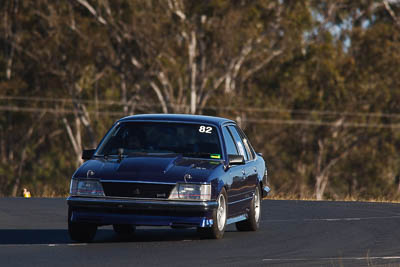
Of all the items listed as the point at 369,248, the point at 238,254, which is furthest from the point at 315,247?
the point at 238,254

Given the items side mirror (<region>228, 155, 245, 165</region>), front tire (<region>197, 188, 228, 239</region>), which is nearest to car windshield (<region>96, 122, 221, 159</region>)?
side mirror (<region>228, 155, 245, 165</region>)

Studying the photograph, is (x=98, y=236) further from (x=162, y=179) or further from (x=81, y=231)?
(x=162, y=179)

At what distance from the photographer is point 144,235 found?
40.8 feet

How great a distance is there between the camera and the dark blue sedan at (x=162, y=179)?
10.8 m

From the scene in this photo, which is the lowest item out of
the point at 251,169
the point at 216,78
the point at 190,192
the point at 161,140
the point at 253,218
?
the point at 216,78

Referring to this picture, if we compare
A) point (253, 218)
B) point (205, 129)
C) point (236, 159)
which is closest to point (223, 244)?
point (236, 159)

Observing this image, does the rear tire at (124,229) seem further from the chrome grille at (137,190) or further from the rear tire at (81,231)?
the chrome grille at (137,190)

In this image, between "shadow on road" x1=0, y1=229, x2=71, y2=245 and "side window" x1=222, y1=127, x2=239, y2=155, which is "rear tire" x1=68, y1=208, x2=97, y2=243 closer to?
"shadow on road" x1=0, y1=229, x2=71, y2=245

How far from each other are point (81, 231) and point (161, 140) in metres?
1.55

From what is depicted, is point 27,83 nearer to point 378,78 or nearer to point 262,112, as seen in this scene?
point 262,112

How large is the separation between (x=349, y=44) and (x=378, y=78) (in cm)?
234

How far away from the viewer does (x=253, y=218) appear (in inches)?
517

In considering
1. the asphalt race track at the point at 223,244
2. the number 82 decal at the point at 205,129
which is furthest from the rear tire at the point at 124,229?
the number 82 decal at the point at 205,129

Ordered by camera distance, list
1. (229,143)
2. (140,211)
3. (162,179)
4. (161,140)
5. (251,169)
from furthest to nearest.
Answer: (251,169) → (229,143) → (161,140) → (162,179) → (140,211)
